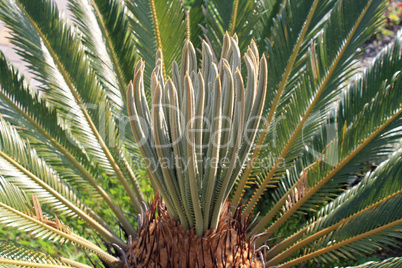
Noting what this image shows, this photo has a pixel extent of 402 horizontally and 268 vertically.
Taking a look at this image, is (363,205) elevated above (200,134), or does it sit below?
below

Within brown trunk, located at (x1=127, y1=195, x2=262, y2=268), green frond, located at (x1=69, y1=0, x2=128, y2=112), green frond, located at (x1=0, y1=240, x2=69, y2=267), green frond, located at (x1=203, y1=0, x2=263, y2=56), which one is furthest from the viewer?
green frond, located at (x1=203, y1=0, x2=263, y2=56)

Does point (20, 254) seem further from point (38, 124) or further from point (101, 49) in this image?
point (101, 49)

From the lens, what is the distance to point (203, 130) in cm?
163

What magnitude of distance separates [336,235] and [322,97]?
787 mm

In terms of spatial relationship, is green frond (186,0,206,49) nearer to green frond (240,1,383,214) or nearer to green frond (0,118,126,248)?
green frond (240,1,383,214)

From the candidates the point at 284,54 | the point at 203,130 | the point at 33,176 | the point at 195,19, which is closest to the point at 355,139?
the point at 284,54

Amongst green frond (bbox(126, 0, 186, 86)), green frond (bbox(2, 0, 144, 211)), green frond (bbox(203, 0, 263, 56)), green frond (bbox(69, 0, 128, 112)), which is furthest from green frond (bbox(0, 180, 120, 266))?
green frond (bbox(203, 0, 263, 56))

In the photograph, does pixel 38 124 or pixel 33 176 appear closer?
pixel 33 176

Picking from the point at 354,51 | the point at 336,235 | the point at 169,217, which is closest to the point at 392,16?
the point at 354,51

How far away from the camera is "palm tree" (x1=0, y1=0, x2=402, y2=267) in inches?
62.1

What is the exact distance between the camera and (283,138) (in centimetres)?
228

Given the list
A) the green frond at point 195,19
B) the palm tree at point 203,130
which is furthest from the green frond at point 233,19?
the green frond at point 195,19

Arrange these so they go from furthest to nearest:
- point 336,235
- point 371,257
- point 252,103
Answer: point 371,257 < point 336,235 < point 252,103

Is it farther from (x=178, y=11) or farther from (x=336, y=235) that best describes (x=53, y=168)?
(x=336, y=235)
